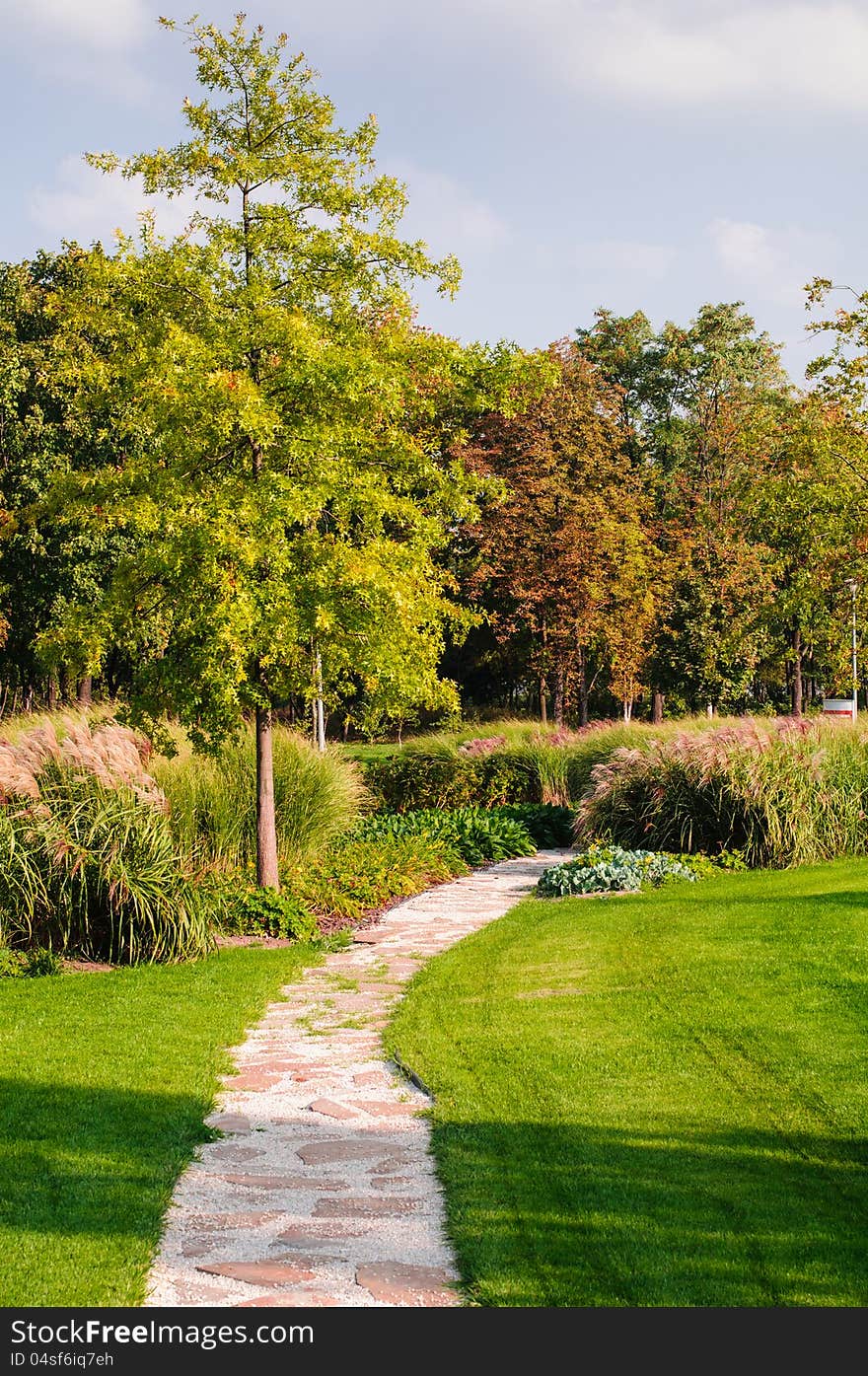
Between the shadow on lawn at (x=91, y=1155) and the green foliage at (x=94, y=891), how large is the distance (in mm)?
3165

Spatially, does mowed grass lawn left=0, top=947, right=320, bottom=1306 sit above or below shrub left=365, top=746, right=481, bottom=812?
below

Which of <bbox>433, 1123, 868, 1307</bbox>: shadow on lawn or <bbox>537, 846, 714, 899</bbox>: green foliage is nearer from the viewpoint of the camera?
<bbox>433, 1123, 868, 1307</bbox>: shadow on lawn

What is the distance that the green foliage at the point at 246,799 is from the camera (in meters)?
12.0

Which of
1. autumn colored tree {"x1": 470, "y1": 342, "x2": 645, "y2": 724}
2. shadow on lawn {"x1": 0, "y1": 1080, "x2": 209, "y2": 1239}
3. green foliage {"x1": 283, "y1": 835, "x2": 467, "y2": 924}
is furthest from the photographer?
autumn colored tree {"x1": 470, "y1": 342, "x2": 645, "y2": 724}

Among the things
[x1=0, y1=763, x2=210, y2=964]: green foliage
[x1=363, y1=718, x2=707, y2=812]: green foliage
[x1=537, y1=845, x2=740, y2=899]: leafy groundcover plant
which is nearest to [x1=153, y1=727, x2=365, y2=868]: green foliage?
[x1=0, y1=763, x2=210, y2=964]: green foliage

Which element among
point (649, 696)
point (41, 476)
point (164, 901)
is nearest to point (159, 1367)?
point (164, 901)

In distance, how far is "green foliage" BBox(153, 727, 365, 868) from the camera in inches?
472

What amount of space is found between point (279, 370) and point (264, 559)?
5.40 feet

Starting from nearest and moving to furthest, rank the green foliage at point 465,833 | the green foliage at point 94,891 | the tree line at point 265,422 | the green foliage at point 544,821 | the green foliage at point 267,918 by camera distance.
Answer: the green foliage at point 94,891 → the tree line at point 265,422 → the green foliage at point 267,918 → the green foliage at point 465,833 → the green foliage at point 544,821

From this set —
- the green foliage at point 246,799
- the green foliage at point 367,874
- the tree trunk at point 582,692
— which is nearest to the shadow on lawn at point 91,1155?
the green foliage at point 367,874

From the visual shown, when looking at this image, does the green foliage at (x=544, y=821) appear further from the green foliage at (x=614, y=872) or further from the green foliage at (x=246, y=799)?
the green foliage at (x=614, y=872)

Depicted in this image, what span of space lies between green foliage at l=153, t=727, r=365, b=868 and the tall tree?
1149 mm

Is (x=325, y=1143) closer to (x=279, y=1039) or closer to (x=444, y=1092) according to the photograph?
(x=444, y=1092)

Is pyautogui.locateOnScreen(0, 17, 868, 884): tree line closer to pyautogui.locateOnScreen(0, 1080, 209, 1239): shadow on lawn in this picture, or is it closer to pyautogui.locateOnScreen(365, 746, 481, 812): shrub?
pyautogui.locateOnScreen(0, 1080, 209, 1239): shadow on lawn
